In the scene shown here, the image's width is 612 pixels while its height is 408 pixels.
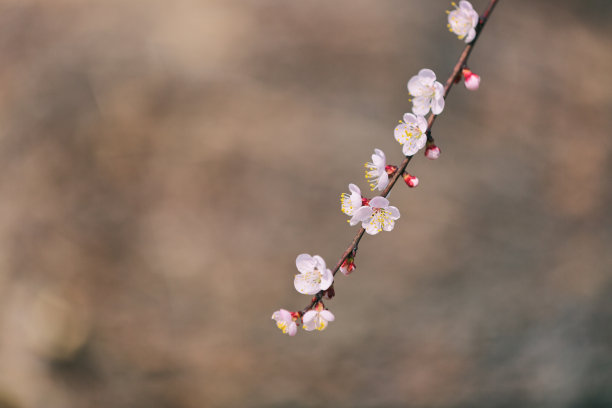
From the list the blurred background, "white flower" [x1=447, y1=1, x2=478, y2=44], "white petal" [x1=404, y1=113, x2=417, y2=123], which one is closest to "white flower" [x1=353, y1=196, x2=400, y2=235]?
"white petal" [x1=404, y1=113, x2=417, y2=123]

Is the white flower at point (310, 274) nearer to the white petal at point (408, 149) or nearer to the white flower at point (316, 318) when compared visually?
the white flower at point (316, 318)

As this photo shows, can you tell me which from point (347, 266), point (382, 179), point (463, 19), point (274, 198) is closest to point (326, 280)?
point (347, 266)

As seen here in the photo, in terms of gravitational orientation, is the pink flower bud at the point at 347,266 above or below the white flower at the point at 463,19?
below

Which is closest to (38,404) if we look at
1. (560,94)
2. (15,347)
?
(15,347)

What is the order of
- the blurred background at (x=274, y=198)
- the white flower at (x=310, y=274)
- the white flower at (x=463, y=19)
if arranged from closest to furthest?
the white flower at (x=463, y=19)
the white flower at (x=310, y=274)
the blurred background at (x=274, y=198)

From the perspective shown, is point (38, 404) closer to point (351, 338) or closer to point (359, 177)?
point (351, 338)

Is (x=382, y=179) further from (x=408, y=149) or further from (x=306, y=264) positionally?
(x=306, y=264)

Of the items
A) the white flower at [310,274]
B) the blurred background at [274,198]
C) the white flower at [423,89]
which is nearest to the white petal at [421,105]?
the white flower at [423,89]

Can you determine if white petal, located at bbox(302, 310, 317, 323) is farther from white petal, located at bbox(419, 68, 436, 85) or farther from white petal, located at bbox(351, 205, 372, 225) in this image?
white petal, located at bbox(419, 68, 436, 85)
